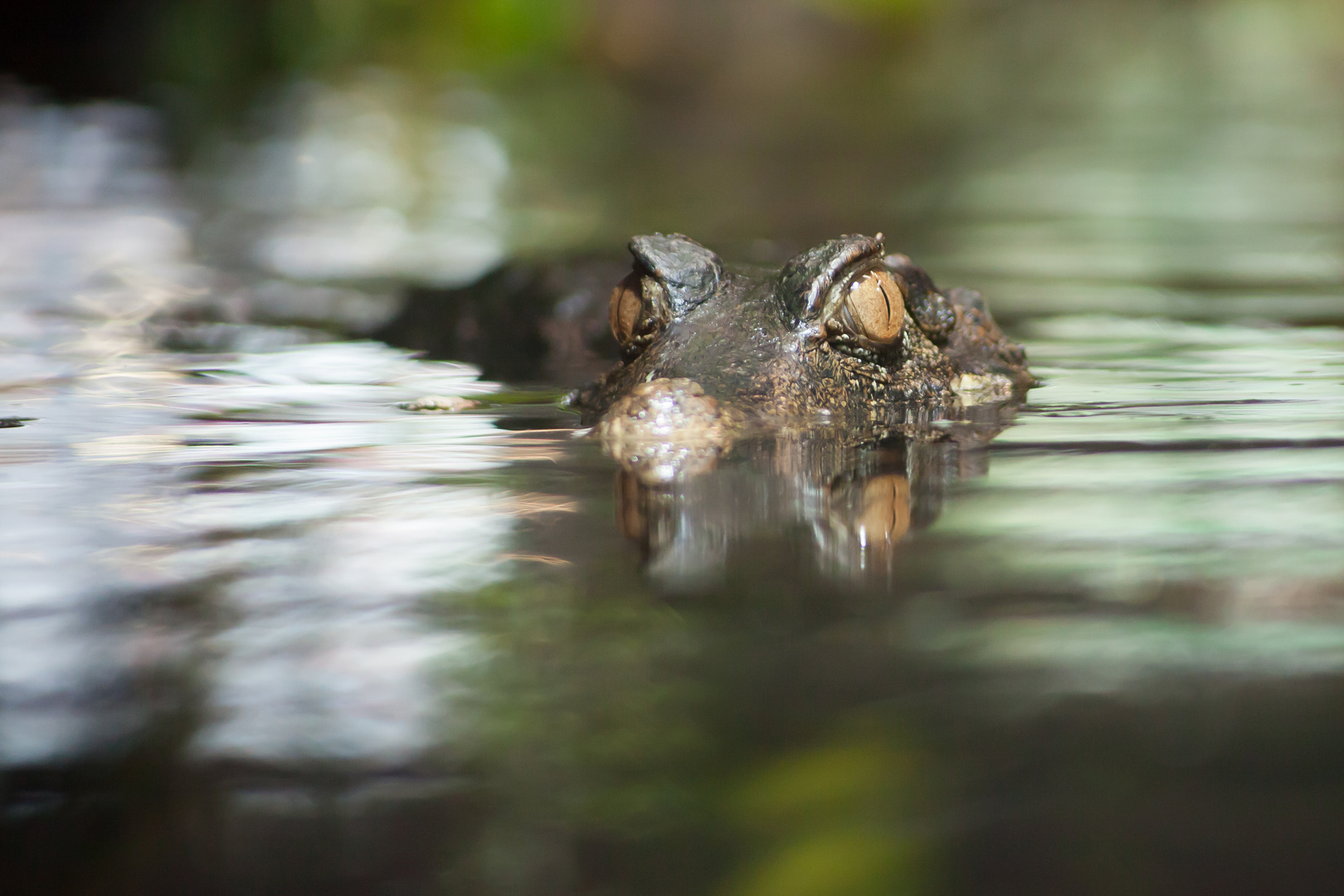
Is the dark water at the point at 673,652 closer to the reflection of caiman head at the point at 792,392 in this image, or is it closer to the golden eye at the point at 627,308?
the reflection of caiman head at the point at 792,392

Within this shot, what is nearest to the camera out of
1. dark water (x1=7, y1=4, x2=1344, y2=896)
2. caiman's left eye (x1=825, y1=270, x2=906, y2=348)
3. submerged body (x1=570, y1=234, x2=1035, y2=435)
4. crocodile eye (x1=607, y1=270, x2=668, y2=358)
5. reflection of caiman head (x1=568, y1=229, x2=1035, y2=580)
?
dark water (x1=7, y1=4, x2=1344, y2=896)

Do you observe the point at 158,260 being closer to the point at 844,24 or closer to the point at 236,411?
the point at 236,411

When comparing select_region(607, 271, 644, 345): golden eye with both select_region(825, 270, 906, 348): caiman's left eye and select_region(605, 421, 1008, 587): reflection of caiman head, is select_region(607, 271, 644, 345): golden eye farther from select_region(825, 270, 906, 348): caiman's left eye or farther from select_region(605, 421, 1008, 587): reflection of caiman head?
select_region(605, 421, 1008, 587): reflection of caiman head

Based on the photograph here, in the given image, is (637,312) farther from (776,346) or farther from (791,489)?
(791,489)

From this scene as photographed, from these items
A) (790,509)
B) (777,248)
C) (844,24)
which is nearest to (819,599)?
(790,509)

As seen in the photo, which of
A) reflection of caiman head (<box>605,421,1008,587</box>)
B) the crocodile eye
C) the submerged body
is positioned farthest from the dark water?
the crocodile eye

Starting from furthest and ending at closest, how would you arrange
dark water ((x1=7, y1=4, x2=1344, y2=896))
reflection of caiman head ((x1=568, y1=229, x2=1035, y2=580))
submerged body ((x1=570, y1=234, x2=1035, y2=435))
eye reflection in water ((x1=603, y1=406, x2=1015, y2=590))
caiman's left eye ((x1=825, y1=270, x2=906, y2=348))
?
caiman's left eye ((x1=825, y1=270, x2=906, y2=348))
submerged body ((x1=570, y1=234, x2=1035, y2=435))
reflection of caiman head ((x1=568, y1=229, x2=1035, y2=580))
eye reflection in water ((x1=603, y1=406, x2=1015, y2=590))
dark water ((x1=7, y1=4, x2=1344, y2=896))
